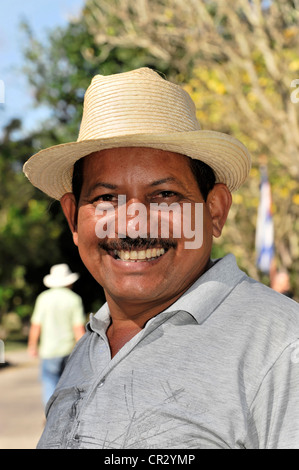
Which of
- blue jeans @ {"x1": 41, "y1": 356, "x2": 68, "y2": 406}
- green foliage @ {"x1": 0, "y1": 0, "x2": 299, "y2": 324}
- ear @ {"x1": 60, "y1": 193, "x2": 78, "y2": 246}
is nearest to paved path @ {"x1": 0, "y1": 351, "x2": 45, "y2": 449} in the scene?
blue jeans @ {"x1": 41, "y1": 356, "x2": 68, "y2": 406}

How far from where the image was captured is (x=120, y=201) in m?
1.97

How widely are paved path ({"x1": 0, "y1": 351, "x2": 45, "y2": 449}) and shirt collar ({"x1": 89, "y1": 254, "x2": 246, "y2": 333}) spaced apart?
5.75 m

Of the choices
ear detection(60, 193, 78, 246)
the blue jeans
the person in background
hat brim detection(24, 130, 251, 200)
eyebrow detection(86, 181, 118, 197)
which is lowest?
the blue jeans

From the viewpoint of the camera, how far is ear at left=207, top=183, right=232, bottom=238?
2152 mm

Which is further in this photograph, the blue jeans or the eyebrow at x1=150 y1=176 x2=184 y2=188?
the blue jeans

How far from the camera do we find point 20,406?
10.5 m

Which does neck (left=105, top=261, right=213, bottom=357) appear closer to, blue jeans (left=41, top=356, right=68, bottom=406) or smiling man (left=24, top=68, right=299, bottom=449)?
smiling man (left=24, top=68, right=299, bottom=449)

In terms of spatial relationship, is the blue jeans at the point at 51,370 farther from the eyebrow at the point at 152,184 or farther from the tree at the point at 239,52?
the eyebrow at the point at 152,184

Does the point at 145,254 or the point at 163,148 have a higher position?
the point at 163,148

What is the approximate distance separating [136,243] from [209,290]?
26 centimetres

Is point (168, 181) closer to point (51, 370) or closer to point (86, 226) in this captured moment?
point (86, 226)

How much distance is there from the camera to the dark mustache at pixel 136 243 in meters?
1.95

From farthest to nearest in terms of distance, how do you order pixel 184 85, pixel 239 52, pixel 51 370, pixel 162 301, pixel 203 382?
pixel 184 85, pixel 239 52, pixel 51 370, pixel 162 301, pixel 203 382

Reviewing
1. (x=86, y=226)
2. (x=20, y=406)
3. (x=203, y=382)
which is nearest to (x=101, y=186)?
(x=86, y=226)
